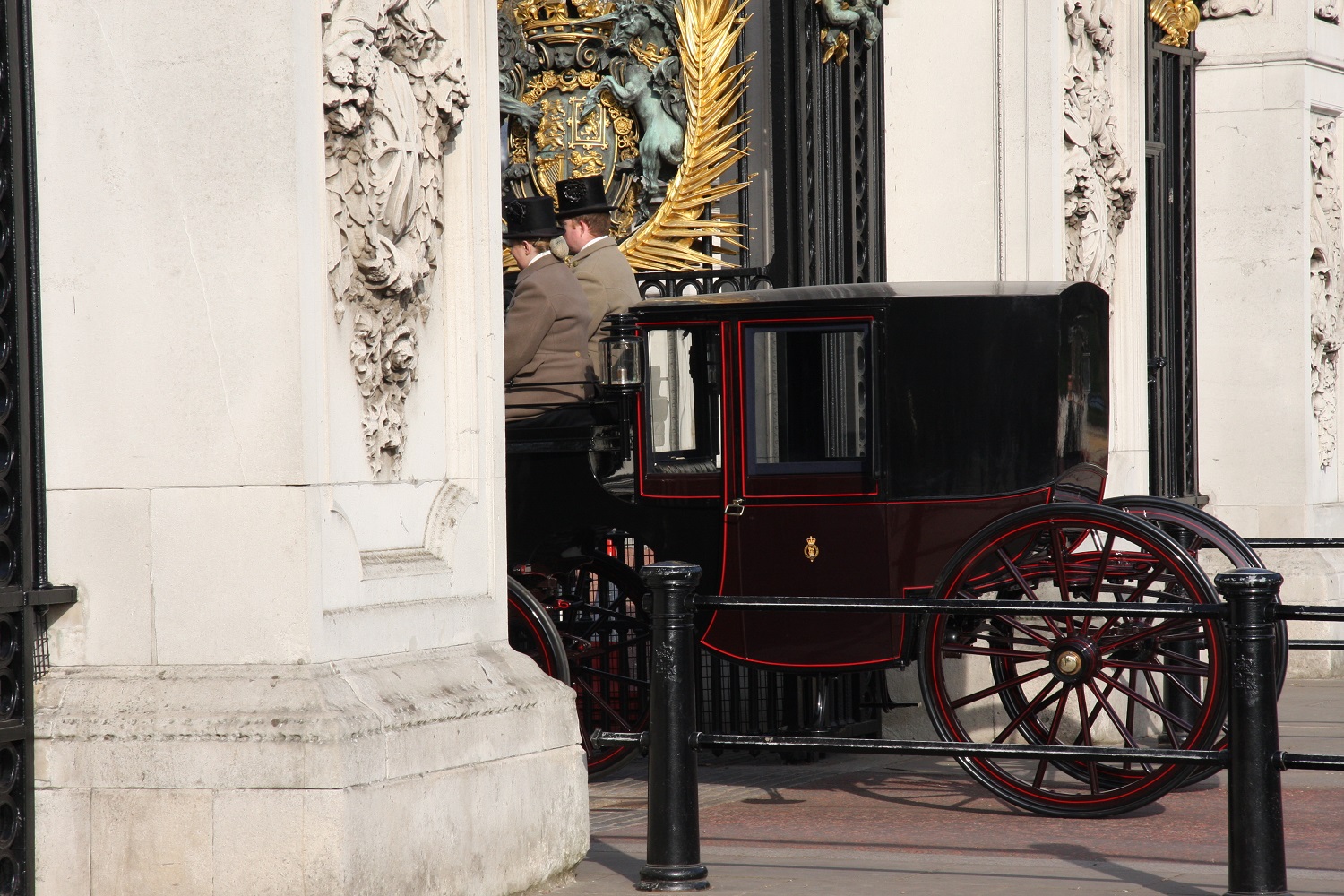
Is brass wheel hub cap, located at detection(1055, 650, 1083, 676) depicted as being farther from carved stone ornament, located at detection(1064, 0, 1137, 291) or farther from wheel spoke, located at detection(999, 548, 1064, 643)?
carved stone ornament, located at detection(1064, 0, 1137, 291)

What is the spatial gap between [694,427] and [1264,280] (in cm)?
692

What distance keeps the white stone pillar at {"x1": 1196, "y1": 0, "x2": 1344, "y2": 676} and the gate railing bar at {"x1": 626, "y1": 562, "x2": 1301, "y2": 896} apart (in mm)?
8280

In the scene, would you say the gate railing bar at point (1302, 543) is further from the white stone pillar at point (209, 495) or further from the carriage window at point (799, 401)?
the white stone pillar at point (209, 495)

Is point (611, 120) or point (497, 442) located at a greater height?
point (611, 120)

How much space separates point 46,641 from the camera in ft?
19.5

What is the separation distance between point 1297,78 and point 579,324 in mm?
7063

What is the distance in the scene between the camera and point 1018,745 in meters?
6.29

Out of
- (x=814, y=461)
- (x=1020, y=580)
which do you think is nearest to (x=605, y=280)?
(x=814, y=461)

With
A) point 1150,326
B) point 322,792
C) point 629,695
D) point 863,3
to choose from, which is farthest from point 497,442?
point 1150,326

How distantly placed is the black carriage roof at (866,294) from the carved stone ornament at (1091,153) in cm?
240

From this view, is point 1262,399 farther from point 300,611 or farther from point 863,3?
point 300,611

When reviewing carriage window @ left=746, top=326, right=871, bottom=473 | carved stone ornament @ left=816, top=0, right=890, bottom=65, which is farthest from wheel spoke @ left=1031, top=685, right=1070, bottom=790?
carved stone ornament @ left=816, top=0, right=890, bottom=65

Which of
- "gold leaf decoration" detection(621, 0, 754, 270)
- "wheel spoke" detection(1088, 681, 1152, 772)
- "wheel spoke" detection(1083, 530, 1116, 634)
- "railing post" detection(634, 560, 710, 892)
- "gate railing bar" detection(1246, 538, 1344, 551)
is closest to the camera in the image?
"railing post" detection(634, 560, 710, 892)

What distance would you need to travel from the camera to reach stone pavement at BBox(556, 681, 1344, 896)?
6766 millimetres
